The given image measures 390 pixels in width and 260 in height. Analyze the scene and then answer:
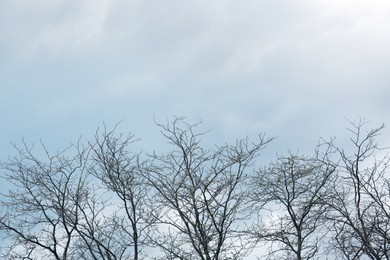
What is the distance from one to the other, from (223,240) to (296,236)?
1646 millimetres

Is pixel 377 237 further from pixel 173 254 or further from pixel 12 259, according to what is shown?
pixel 12 259

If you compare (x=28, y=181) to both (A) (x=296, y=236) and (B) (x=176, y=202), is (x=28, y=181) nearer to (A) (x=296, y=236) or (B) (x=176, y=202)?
(B) (x=176, y=202)

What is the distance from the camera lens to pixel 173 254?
17.3m

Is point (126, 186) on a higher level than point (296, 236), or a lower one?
higher

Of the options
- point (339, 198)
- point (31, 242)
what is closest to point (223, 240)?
point (339, 198)

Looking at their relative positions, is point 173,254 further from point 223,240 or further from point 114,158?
point 114,158

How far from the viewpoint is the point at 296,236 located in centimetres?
1750

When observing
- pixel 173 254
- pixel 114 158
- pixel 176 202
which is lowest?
pixel 173 254

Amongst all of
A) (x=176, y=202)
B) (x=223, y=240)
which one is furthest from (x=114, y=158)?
(x=223, y=240)

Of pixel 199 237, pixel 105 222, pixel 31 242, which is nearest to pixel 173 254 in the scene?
pixel 199 237

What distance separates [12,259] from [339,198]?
740 centimetres

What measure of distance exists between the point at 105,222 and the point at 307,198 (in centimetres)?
465

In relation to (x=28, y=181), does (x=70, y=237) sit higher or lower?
lower

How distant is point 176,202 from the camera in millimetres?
17688
